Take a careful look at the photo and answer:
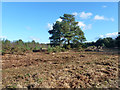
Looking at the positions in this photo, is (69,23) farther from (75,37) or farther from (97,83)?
(97,83)

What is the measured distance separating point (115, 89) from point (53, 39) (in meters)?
19.0

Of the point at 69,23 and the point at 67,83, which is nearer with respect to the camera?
the point at 67,83

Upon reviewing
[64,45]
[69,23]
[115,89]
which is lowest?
[115,89]

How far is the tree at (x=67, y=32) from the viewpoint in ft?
66.7

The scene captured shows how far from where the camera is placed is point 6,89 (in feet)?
9.71

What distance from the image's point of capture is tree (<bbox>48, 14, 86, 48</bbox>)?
20344mm

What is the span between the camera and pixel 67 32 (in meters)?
20.0

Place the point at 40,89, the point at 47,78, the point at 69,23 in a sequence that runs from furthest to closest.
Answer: the point at 69,23 < the point at 47,78 < the point at 40,89

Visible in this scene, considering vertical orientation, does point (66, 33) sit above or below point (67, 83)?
above

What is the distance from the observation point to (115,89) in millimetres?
2975

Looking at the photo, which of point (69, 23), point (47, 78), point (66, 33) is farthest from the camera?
point (69, 23)

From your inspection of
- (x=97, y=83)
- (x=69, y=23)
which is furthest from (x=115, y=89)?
(x=69, y=23)

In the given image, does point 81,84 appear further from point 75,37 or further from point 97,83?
point 75,37

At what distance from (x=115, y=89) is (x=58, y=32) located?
18057mm
